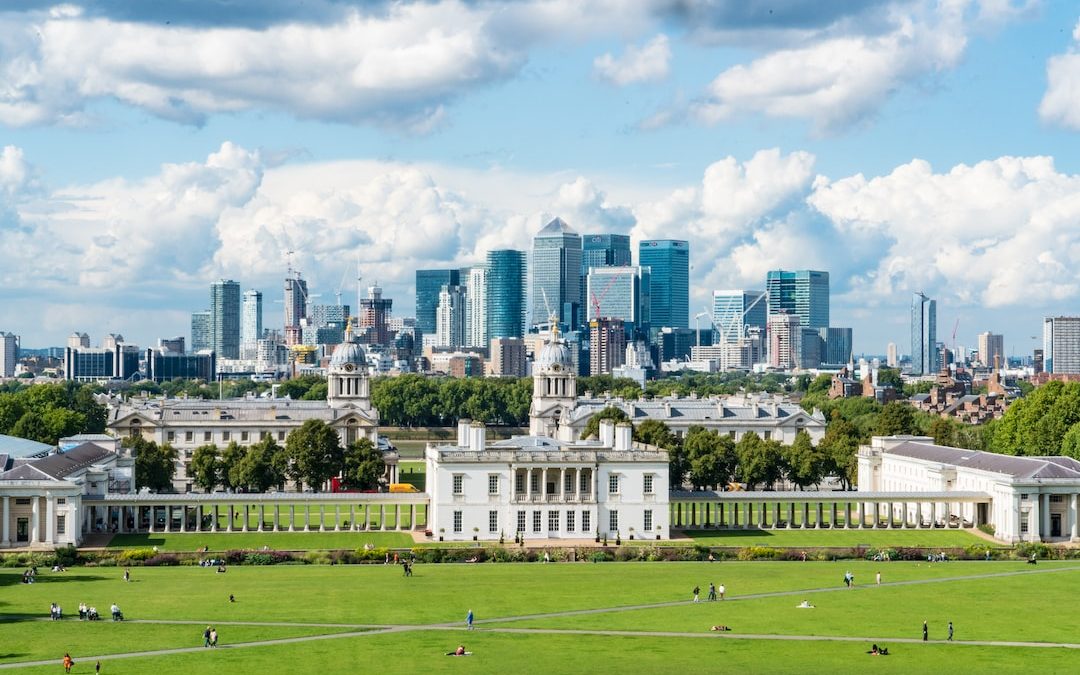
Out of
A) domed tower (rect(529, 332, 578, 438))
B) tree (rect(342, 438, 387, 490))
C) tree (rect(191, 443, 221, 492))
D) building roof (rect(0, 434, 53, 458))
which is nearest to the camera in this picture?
building roof (rect(0, 434, 53, 458))

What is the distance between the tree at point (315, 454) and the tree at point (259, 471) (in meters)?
1.42

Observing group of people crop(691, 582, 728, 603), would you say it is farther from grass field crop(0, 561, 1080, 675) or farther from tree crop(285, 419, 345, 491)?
tree crop(285, 419, 345, 491)

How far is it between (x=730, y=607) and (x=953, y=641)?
43.5 feet

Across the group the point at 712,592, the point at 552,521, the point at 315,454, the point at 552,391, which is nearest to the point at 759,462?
the point at 552,521

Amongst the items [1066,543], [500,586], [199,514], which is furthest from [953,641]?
[199,514]

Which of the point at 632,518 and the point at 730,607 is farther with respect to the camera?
the point at 632,518

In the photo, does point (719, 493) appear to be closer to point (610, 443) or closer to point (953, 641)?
point (610, 443)

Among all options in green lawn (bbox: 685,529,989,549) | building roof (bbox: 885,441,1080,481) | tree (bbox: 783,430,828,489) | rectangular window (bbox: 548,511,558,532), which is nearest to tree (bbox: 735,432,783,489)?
tree (bbox: 783,430,828,489)

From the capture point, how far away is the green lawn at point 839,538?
111500 millimetres

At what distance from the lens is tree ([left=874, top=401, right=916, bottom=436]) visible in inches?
6166

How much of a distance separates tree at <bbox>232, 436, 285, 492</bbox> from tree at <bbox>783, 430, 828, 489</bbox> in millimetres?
44310

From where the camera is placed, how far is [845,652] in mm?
67625

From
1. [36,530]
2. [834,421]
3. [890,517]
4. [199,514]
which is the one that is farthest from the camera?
[834,421]

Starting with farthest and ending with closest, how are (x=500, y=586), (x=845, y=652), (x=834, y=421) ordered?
(x=834, y=421)
(x=500, y=586)
(x=845, y=652)
